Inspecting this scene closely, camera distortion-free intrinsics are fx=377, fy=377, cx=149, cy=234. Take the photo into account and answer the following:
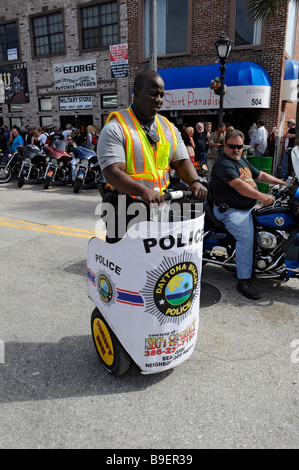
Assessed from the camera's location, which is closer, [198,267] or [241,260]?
[198,267]

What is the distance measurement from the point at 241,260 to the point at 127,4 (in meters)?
17.4

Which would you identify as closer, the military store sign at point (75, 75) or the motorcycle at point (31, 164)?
the motorcycle at point (31, 164)

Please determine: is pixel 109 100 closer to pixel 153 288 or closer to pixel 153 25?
pixel 153 25

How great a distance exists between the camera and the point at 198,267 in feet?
8.81

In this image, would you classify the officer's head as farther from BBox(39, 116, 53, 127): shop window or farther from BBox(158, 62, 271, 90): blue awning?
BBox(39, 116, 53, 127): shop window

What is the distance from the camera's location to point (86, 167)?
11586 mm

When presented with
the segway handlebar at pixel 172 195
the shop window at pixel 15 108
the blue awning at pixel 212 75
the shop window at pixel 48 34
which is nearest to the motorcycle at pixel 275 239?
the segway handlebar at pixel 172 195

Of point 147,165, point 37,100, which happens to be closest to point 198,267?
point 147,165

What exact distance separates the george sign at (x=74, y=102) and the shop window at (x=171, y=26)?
421 centimetres

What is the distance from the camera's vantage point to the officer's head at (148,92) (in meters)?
2.60

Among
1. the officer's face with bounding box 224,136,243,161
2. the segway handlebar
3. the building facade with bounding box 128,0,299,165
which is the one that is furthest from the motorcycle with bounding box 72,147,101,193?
the segway handlebar

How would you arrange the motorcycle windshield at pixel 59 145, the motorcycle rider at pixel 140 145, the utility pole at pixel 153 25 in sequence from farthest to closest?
the motorcycle windshield at pixel 59 145
the utility pole at pixel 153 25
the motorcycle rider at pixel 140 145

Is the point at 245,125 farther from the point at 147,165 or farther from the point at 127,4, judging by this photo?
the point at 147,165

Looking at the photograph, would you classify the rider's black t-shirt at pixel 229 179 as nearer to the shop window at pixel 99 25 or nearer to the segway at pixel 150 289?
the segway at pixel 150 289
